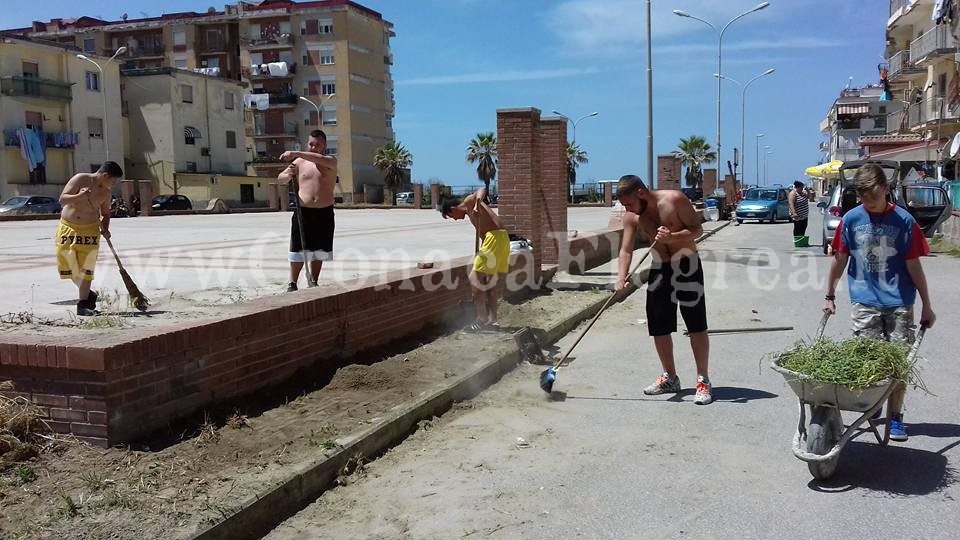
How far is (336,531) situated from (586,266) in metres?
11.8

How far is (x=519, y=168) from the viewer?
11.9 m

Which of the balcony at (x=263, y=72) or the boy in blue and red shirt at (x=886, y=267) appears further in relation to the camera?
the balcony at (x=263, y=72)

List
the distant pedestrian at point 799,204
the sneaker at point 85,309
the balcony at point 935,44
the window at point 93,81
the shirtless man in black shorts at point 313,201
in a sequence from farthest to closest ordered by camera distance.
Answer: the window at point 93,81
the balcony at point 935,44
the distant pedestrian at point 799,204
the shirtless man in black shorts at point 313,201
the sneaker at point 85,309

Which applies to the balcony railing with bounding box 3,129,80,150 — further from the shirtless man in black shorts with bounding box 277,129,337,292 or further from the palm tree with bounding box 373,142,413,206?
the shirtless man in black shorts with bounding box 277,129,337,292

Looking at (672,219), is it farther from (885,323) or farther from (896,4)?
(896,4)

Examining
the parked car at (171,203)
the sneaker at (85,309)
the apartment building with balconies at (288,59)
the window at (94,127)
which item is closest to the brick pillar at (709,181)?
the parked car at (171,203)

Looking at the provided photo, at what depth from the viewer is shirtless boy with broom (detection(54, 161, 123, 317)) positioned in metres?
7.42

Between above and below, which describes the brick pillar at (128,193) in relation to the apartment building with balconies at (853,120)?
below

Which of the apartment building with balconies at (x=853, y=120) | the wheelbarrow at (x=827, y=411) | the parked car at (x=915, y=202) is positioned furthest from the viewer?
the apartment building with balconies at (x=853, y=120)

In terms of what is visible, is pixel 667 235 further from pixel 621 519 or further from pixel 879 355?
pixel 621 519

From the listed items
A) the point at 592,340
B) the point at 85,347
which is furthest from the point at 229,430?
the point at 592,340

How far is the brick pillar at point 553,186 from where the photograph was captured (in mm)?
13414

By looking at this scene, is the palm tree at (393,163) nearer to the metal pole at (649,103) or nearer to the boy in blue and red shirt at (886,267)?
the metal pole at (649,103)

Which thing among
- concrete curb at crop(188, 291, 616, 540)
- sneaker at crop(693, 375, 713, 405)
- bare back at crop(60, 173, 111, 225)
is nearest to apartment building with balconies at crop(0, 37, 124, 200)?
bare back at crop(60, 173, 111, 225)
